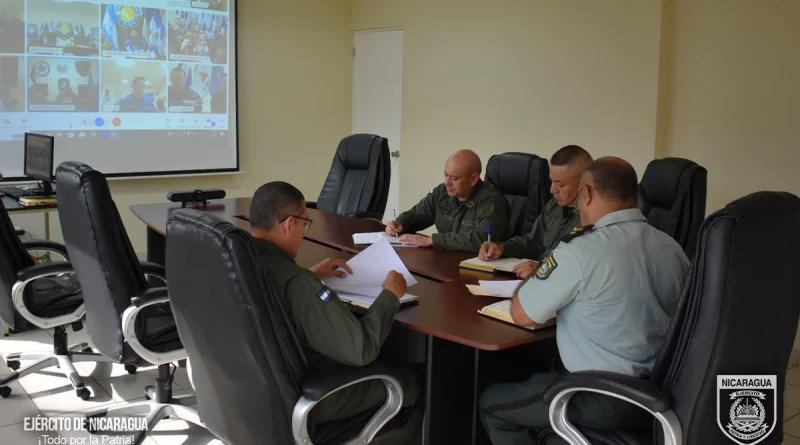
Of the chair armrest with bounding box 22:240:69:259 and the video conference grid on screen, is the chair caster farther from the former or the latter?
the video conference grid on screen

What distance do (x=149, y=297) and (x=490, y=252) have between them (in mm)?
1386

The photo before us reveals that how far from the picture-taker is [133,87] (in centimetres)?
666

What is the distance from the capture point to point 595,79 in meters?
5.75

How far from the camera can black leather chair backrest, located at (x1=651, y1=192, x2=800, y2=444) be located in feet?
6.23

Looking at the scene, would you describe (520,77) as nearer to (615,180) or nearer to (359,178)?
(359,178)

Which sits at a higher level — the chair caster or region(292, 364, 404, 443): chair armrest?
region(292, 364, 404, 443): chair armrest

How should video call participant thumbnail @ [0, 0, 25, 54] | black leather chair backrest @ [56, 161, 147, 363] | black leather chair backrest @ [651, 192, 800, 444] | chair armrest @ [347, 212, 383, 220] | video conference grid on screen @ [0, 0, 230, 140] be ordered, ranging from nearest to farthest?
black leather chair backrest @ [651, 192, 800, 444] < black leather chair backrest @ [56, 161, 147, 363] < chair armrest @ [347, 212, 383, 220] < video call participant thumbnail @ [0, 0, 25, 54] < video conference grid on screen @ [0, 0, 230, 140]

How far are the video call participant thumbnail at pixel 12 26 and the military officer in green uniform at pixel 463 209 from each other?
12.1ft

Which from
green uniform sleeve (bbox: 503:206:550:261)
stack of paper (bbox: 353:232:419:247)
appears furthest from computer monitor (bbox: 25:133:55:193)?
green uniform sleeve (bbox: 503:206:550:261)

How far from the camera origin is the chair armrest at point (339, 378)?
6.96ft

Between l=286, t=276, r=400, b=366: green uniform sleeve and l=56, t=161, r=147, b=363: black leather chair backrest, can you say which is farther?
l=56, t=161, r=147, b=363: black leather chair backrest

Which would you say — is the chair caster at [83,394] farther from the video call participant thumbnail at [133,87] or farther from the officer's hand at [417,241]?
the video call participant thumbnail at [133,87]

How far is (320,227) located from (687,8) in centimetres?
292

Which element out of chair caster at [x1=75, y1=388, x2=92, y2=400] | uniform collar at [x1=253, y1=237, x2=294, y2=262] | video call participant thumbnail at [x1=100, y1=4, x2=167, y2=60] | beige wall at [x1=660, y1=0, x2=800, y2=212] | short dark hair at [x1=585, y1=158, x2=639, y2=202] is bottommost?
chair caster at [x1=75, y1=388, x2=92, y2=400]
